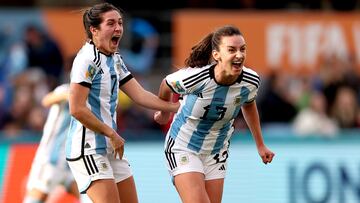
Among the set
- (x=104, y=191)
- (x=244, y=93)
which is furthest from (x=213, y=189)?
(x=104, y=191)

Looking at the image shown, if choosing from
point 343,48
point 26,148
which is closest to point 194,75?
point 26,148

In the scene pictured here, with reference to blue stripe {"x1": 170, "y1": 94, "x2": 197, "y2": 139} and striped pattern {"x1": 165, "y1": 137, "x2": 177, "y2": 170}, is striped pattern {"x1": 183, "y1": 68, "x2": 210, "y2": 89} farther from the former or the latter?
striped pattern {"x1": 165, "y1": 137, "x2": 177, "y2": 170}

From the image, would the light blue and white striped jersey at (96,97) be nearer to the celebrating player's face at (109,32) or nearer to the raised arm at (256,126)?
the celebrating player's face at (109,32)

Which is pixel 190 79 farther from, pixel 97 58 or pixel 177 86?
pixel 97 58

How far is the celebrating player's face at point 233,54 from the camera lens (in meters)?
9.16

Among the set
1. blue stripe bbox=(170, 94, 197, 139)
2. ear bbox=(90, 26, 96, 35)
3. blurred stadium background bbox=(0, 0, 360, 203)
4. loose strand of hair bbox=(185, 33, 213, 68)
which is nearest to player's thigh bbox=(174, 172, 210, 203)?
blue stripe bbox=(170, 94, 197, 139)

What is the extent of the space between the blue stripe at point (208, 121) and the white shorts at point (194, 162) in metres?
0.08

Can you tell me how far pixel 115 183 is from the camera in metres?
9.12

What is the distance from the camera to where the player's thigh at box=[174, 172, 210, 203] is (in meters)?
9.34

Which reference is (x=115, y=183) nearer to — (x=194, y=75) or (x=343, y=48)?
(x=194, y=75)

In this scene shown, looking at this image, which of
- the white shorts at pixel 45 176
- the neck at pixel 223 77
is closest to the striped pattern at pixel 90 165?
the neck at pixel 223 77

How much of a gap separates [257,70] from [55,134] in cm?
595

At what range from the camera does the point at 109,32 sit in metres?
9.02

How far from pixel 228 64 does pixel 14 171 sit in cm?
576
